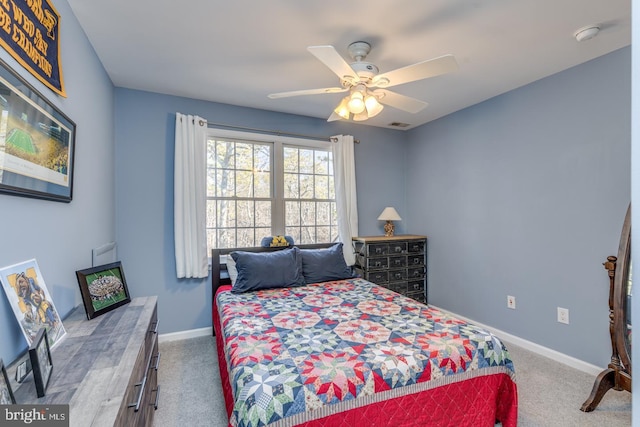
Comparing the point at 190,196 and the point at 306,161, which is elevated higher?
the point at 306,161

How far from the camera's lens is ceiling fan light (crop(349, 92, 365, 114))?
203cm

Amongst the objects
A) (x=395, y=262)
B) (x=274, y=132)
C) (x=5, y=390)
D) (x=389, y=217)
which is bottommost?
(x=395, y=262)

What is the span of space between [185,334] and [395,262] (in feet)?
8.46

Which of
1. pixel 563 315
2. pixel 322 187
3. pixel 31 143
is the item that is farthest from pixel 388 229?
pixel 31 143

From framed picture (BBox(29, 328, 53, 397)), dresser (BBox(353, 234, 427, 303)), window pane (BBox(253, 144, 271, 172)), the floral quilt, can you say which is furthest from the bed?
window pane (BBox(253, 144, 271, 172))

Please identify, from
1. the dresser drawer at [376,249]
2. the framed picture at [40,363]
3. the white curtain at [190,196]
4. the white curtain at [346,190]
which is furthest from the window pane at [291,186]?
the framed picture at [40,363]

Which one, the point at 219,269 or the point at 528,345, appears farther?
the point at 219,269

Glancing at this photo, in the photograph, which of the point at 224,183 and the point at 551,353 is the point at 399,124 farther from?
the point at 551,353

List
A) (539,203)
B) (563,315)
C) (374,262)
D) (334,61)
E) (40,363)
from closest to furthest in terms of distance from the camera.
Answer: (40,363) < (334,61) < (563,315) < (539,203) < (374,262)

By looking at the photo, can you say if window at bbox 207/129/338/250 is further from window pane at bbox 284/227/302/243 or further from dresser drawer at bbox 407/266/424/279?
dresser drawer at bbox 407/266/424/279

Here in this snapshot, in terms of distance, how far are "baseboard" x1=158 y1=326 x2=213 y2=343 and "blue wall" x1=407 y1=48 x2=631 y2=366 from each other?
286 cm

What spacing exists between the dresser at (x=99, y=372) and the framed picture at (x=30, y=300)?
95 millimetres

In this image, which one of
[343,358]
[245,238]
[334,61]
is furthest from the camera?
[245,238]

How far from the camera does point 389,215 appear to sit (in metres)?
3.99
